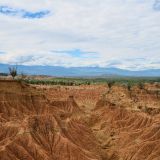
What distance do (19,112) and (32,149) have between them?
76.0ft

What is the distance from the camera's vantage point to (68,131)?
80.9 m

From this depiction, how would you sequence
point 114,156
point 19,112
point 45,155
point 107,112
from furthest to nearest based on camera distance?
point 107,112 → point 19,112 → point 114,156 → point 45,155

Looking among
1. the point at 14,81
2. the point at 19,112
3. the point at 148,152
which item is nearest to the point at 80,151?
the point at 148,152

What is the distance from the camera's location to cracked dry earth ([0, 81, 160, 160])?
67250mm

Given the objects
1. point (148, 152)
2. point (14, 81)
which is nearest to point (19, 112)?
point (14, 81)

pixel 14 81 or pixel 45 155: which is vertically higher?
pixel 14 81

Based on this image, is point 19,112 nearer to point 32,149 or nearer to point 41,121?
point 41,121

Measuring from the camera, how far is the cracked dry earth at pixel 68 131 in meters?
67.2

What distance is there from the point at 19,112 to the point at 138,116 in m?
28.1

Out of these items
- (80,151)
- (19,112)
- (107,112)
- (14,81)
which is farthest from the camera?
(107,112)

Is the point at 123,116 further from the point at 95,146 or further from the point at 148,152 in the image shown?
the point at 148,152

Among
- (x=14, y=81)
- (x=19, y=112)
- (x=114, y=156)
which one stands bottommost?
(x=114, y=156)

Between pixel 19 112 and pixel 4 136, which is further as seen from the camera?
pixel 19 112

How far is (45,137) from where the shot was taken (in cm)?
7262
